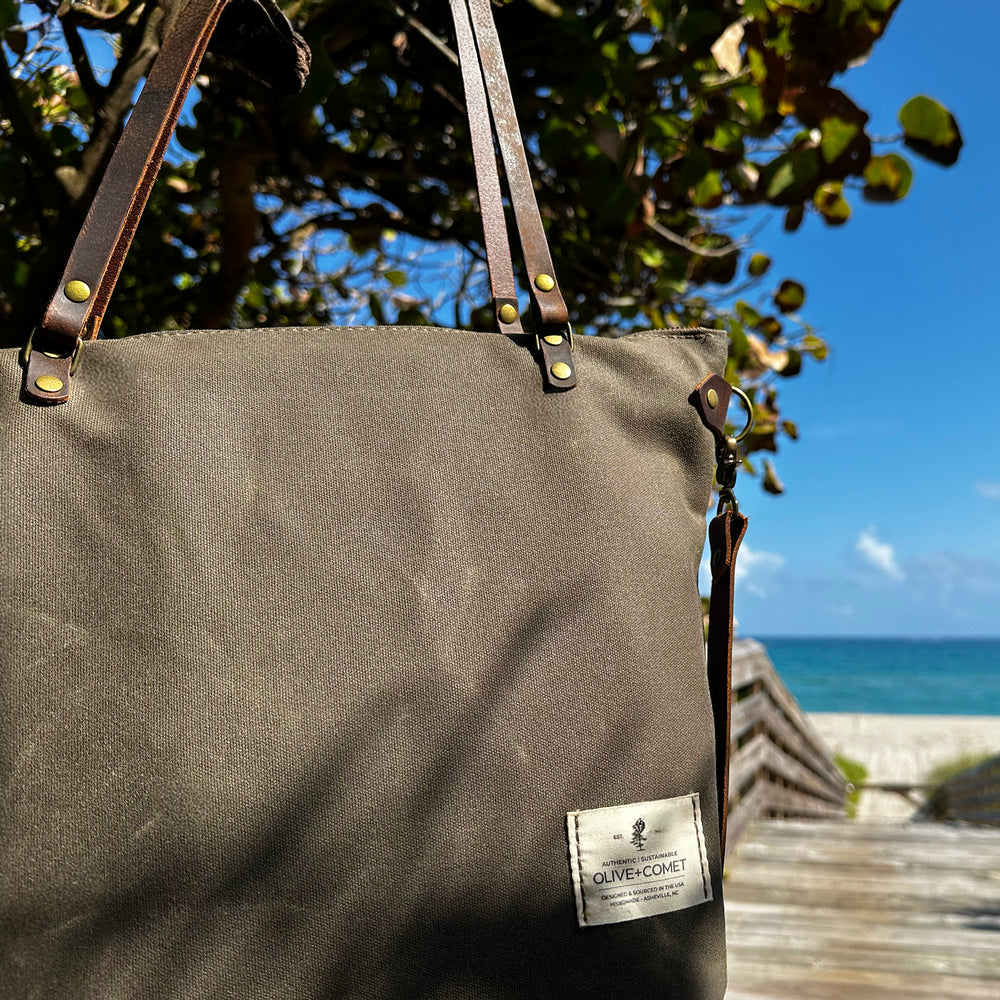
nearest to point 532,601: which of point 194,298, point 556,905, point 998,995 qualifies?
point 556,905

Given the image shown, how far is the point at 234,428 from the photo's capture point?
0.83 metres

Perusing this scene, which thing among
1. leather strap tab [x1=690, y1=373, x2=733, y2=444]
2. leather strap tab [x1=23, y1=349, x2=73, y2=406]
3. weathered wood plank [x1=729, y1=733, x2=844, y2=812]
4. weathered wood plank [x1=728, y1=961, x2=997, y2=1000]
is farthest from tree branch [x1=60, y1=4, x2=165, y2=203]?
weathered wood plank [x1=729, y1=733, x2=844, y2=812]

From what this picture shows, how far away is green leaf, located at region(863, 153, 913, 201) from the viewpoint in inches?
59.8

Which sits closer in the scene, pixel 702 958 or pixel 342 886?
pixel 342 886

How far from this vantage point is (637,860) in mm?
832

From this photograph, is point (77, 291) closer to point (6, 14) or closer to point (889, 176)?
point (6, 14)

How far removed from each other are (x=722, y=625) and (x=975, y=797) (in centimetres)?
777

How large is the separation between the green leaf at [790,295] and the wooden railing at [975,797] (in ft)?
18.9

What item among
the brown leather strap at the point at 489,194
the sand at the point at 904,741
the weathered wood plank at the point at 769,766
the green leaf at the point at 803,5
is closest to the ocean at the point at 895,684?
the sand at the point at 904,741

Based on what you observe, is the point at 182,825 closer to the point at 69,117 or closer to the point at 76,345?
the point at 76,345

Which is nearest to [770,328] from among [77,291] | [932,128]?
[932,128]

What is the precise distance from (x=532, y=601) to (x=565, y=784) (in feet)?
0.59

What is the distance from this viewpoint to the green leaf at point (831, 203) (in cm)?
181

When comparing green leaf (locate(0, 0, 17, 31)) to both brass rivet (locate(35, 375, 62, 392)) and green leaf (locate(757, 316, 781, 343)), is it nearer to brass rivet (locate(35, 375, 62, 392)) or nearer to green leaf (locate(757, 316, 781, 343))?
brass rivet (locate(35, 375, 62, 392))
